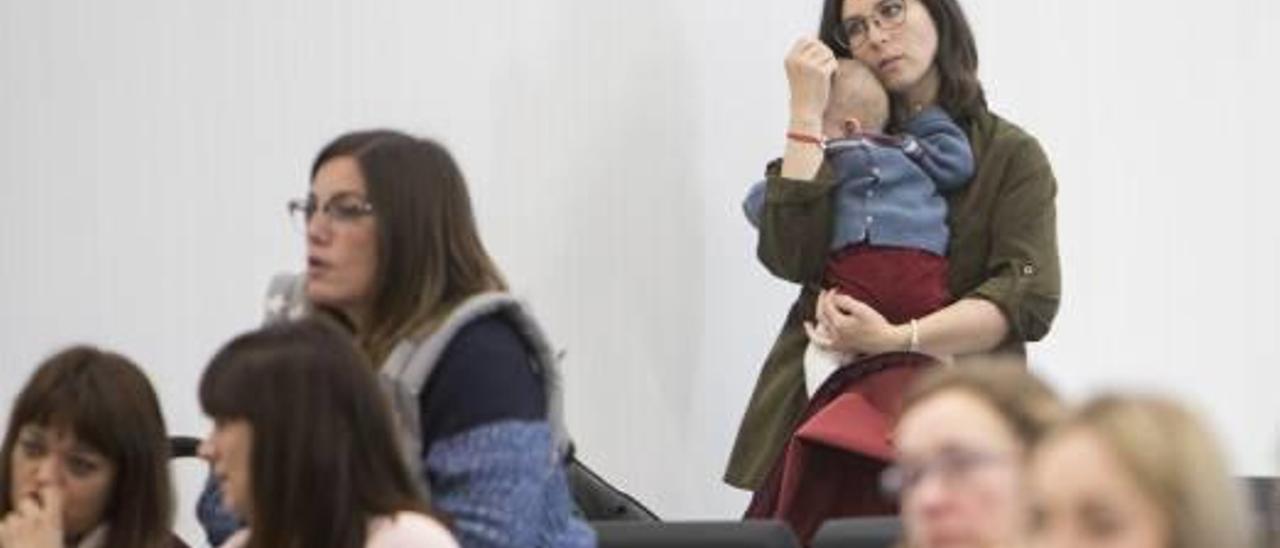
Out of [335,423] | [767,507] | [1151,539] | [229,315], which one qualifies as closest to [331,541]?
[335,423]

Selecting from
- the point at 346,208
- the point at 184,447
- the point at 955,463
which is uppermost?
the point at 346,208

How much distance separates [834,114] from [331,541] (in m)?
1.94

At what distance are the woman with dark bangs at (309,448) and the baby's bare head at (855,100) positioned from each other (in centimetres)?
174

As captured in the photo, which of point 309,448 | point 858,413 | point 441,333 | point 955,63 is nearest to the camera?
point 309,448

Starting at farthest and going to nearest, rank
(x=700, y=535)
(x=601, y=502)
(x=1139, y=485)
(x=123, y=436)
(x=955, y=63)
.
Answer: (x=601, y=502)
(x=955, y=63)
(x=700, y=535)
(x=123, y=436)
(x=1139, y=485)

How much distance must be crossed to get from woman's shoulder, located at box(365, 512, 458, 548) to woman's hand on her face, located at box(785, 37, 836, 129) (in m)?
1.73

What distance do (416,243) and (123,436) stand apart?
19.8 inches

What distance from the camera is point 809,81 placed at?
5426mm

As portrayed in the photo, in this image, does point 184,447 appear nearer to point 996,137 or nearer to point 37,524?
point 37,524

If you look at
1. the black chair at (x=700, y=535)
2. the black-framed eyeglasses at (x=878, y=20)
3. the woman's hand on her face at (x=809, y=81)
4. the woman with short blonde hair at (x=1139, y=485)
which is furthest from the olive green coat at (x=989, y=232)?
the woman with short blonde hair at (x=1139, y=485)

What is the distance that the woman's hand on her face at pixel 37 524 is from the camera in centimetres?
431

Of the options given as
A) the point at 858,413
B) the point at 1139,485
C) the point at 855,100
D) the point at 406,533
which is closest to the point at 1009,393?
the point at 1139,485

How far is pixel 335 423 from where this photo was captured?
3863 millimetres

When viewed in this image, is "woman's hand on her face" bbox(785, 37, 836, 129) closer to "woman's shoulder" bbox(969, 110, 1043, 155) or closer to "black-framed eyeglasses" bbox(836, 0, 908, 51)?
"black-framed eyeglasses" bbox(836, 0, 908, 51)
